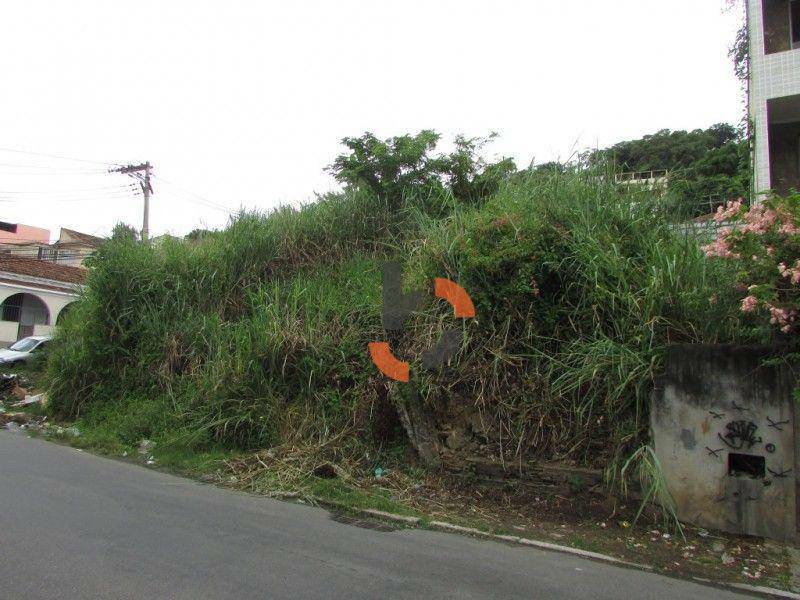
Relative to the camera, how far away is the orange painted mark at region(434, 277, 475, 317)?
7.78m

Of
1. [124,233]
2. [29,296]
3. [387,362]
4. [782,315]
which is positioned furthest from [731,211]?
[29,296]

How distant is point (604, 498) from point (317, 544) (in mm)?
3139

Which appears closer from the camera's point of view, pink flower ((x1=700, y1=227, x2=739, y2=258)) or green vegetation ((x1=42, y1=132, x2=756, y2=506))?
pink flower ((x1=700, y1=227, x2=739, y2=258))

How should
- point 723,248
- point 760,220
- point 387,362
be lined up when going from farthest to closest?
point 387,362
point 723,248
point 760,220

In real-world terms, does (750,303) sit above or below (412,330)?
above

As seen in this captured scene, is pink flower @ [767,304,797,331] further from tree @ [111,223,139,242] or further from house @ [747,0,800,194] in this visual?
tree @ [111,223,139,242]

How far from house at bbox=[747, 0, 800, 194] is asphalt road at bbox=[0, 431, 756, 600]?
9.17m

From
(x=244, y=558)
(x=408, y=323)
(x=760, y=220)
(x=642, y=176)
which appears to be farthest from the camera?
(x=642, y=176)

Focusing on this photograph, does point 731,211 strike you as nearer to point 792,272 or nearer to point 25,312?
point 792,272

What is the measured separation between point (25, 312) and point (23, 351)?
10783 mm

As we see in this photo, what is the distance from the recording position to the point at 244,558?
4.64m

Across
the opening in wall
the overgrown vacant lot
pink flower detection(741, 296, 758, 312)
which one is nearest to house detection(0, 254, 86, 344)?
the overgrown vacant lot

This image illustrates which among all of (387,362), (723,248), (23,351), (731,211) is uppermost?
(731,211)

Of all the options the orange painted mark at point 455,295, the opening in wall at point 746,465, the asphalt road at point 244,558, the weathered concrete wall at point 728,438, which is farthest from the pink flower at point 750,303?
the orange painted mark at point 455,295
